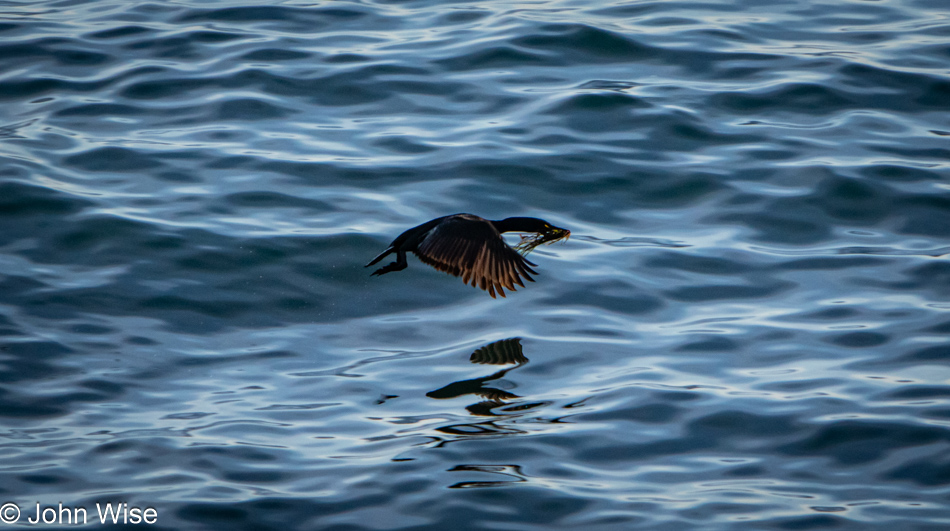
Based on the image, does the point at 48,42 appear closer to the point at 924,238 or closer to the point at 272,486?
the point at 272,486

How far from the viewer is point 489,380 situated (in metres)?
6.12

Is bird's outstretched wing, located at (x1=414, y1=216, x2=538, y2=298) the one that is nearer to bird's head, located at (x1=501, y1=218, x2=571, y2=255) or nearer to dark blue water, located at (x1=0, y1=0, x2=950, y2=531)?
→ bird's head, located at (x1=501, y1=218, x2=571, y2=255)

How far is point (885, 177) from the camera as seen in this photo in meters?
8.53

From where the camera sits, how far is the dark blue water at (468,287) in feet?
17.0

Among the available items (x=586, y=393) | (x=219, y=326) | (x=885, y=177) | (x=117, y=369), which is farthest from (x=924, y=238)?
(x=117, y=369)

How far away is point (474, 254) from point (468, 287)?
51.5 inches

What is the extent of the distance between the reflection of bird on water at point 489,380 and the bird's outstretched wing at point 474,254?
478mm

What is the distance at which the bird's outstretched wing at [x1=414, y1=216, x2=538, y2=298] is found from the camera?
20.5ft

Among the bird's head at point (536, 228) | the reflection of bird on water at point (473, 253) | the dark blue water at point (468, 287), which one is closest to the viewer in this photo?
the dark blue water at point (468, 287)

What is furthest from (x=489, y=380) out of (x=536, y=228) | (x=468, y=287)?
(x=468, y=287)

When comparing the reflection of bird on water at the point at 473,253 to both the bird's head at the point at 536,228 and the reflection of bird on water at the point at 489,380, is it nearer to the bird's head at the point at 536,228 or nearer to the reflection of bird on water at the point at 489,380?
the bird's head at the point at 536,228

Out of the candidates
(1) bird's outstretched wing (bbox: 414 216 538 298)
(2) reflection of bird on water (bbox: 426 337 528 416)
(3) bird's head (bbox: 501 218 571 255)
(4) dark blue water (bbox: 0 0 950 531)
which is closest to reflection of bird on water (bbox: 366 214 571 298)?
(1) bird's outstretched wing (bbox: 414 216 538 298)

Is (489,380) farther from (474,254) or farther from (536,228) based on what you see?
(536,228)

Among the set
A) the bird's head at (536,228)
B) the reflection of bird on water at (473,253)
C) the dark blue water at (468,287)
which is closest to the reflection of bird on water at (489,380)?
the dark blue water at (468,287)
